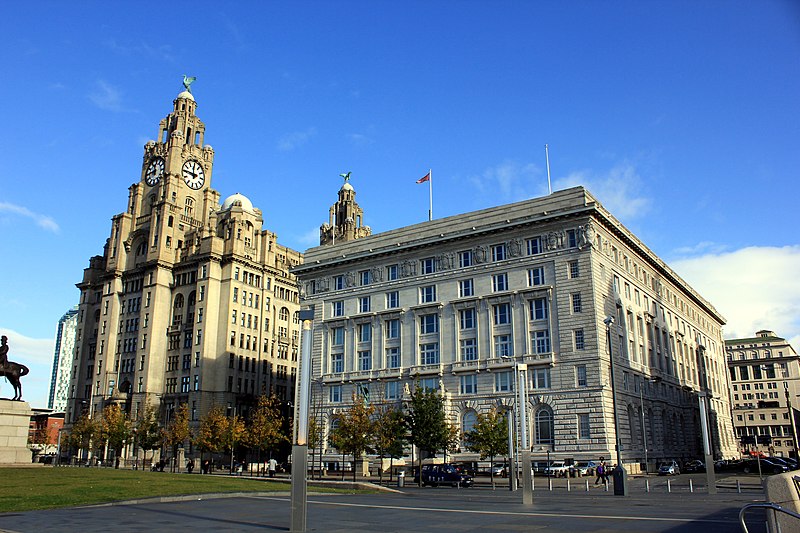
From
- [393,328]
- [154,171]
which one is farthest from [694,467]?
[154,171]

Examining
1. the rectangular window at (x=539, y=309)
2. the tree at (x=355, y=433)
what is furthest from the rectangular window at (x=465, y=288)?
the tree at (x=355, y=433)

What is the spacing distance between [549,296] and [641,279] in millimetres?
20297

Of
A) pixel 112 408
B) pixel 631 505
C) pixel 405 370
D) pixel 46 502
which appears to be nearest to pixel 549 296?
pixel 405 370

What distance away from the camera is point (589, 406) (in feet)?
208

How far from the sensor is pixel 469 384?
71.4 metres

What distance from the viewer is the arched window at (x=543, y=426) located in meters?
65.7

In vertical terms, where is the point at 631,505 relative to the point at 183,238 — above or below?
below

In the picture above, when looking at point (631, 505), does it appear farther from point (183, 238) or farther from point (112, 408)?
point (183, 238)

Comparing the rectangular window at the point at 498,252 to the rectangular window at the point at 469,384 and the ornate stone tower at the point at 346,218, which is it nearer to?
the rectangular window at the point at 469,384

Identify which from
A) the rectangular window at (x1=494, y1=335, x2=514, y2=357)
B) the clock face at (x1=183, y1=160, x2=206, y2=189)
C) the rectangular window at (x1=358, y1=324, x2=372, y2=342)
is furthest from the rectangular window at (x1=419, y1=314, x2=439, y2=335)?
the clock face at (x1=183, y1=160, x2=206, y2=189)

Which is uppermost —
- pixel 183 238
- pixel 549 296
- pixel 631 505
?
pixel 183 238

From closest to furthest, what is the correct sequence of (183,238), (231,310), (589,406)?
(589,406), (231,310), (183,238)

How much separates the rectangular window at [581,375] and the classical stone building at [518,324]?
135 millimetres

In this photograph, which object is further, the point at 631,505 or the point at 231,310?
the point at 231,310
